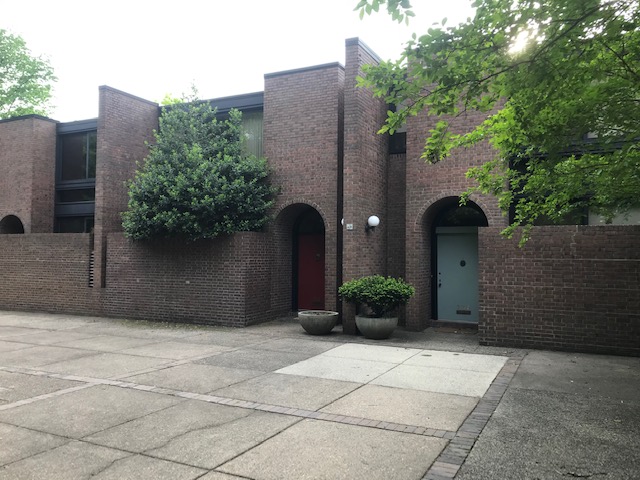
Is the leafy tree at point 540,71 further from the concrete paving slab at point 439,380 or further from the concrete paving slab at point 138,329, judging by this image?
the concrete paving slab at point 138,329

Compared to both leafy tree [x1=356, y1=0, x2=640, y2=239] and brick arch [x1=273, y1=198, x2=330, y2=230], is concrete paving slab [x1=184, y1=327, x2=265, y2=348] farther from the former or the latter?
leafy tree [x1=356, y1=0, x2=640, y2=239]

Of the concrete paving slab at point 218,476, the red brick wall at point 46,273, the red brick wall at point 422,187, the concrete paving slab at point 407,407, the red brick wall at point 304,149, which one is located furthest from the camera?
the red brick wall at point 46,273

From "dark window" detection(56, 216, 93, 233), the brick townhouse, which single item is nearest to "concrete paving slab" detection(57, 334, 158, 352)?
the brick townhouse

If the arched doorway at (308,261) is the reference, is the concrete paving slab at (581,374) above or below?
below

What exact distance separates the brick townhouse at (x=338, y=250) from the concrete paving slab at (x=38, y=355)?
160 inches

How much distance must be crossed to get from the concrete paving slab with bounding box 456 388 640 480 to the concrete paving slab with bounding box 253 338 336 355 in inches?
168

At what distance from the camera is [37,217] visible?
730 inches

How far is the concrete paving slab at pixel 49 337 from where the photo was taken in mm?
10773

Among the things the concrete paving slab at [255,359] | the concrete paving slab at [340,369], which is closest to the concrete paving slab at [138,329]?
the concrete paving slab at [255,359]

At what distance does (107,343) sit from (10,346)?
6.06 feet

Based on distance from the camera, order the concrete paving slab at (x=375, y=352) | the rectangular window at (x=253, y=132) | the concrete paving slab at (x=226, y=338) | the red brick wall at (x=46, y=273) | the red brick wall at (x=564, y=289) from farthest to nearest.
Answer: the red brick wall at (x=46, y=273) → the rectangular window at (x=253, y=132) → the concrete paving slab at (x=226, y=338) → the red brick wall at (x=564, y=289) → the concrete paving slab at (x=375, y=352)

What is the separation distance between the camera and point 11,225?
19.6 meters

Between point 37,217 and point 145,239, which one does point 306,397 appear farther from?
point 37,217

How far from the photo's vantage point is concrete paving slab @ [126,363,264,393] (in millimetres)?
7023
